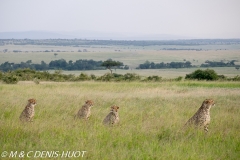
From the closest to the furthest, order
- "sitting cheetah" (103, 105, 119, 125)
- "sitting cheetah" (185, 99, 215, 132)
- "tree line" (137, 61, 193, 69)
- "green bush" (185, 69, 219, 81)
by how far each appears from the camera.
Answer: "sitting cheetah" (185, 99, 215, 132)
"sitting cheetah" (103, 105, 119, 125)
"green bush" (185, 69, 219, 81)
"tree line" (137, 61, 193, 69)

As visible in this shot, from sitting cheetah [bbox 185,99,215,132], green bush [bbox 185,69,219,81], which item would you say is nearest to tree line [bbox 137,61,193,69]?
green bush [bbox 185,69,219,81]

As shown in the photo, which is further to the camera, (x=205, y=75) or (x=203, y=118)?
(x=205, y=75)

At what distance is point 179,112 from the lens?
810 cm

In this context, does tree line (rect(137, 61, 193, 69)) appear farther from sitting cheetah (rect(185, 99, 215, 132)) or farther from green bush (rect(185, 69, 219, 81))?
sitting cheetah (rect(185, 99, 215, 132))

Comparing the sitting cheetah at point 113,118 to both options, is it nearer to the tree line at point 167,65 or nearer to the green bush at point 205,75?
the green bush at point 205,75

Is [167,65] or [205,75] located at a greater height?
[205,75]

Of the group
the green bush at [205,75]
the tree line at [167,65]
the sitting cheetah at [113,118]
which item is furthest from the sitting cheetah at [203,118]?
the tree line at [167,65]

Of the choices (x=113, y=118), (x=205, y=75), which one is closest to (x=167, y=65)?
(x=205, y=75)

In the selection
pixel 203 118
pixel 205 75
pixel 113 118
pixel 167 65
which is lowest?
pixel 167 65

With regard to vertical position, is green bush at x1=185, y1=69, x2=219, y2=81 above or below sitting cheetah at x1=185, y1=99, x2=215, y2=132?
below

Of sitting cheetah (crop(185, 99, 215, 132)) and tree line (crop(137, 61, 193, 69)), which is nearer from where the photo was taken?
sitting cheetah (crop(185, 99, 215, 132))

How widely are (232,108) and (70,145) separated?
5518mm

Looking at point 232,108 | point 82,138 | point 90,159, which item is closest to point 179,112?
point 232,108

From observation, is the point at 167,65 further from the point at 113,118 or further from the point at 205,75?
the point at 113,118
